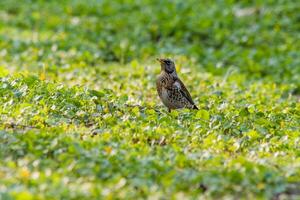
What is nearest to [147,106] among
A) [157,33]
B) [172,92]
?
[172,92]

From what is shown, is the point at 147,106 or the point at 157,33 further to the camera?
the point at 157,33

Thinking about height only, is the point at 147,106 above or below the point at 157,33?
below

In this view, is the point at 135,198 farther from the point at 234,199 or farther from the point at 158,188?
the point at 234,199

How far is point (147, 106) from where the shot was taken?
32.7ft

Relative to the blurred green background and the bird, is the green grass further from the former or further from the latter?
the bird

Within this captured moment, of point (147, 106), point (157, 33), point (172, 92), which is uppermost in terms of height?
point (157, 33)

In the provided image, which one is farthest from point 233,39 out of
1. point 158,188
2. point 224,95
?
point 158,188

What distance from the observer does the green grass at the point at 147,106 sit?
6.60m

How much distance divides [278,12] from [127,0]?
3.54 m

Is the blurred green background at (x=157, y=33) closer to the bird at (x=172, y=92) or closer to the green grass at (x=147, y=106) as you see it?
the green grass at (x=147, y=106)

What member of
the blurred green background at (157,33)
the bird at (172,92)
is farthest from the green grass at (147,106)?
the bird at (172,92)

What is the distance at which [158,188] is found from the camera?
648 cm

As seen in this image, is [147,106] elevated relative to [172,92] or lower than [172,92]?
lower

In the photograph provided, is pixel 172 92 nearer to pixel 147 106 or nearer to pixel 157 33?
pixel 147 106
